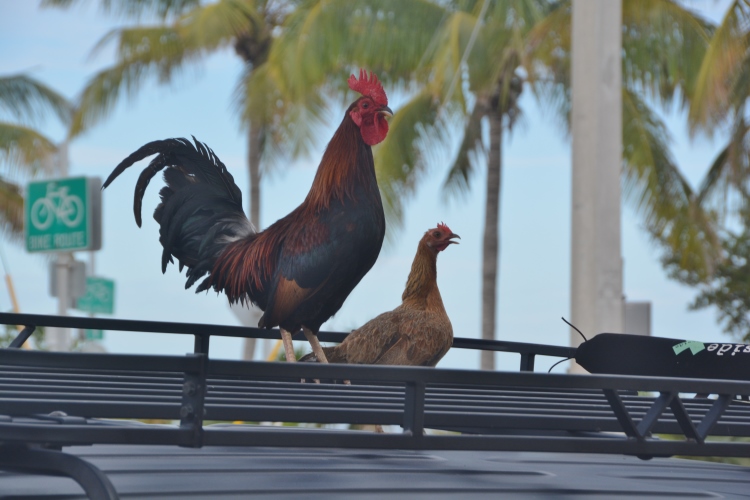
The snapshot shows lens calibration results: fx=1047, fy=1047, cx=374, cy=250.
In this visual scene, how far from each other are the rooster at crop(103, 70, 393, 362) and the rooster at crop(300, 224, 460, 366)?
1.11 ft

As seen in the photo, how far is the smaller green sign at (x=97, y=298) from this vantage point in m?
14.4

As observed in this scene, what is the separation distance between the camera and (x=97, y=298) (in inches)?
571

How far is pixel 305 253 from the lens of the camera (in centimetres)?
341

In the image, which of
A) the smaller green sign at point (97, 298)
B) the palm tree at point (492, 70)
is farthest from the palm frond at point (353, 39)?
the smaller green sign at point (97, 298)

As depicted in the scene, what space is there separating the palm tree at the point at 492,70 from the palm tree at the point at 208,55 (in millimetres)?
2626

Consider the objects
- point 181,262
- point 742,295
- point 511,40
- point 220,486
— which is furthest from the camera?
point 742,295

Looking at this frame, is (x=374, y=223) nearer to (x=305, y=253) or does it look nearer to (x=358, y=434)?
(x=305, y=253)

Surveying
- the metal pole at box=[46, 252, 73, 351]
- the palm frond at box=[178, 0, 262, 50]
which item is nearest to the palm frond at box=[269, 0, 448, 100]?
the palm frond at box=[178, 0, 262, 50]

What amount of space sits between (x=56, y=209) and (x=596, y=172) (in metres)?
5.12

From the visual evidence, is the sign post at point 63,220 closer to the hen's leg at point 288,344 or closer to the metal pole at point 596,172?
the metal pole at point 596,172

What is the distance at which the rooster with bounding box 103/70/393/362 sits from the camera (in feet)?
11.0

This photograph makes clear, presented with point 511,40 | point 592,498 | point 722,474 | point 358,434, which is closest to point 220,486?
point 358,434

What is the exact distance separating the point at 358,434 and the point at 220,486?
13.2 inches

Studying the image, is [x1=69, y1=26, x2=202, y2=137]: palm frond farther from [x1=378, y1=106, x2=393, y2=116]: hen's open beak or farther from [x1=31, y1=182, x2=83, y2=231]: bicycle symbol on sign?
[x1=378, y1=106, x2=393, y2=116]: hen's open beak
